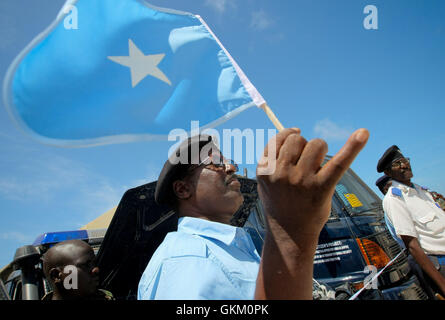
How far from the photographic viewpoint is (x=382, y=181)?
159 inches

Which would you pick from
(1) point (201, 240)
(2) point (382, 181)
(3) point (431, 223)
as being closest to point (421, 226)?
(3) point (431, 223)

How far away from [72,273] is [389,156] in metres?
4.17

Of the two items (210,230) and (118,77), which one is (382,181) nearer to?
(210,230)

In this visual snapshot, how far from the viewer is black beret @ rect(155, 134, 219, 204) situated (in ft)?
6.75

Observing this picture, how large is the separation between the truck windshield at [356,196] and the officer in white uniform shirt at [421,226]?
1.01 ft

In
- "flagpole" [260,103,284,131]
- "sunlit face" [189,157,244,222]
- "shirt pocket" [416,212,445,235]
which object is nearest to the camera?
"flagpole" [260,103,284,131]

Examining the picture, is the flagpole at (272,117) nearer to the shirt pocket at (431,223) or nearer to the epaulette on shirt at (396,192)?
the epaulette on shirt at (396,192)

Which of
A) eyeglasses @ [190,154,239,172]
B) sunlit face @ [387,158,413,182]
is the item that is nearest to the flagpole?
eyeglasses @ [190,154,239,172]

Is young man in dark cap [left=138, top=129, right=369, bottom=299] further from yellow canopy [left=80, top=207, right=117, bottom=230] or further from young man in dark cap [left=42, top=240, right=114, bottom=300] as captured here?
yellow canopy [left=80, top=207, right=117, bottom=230]

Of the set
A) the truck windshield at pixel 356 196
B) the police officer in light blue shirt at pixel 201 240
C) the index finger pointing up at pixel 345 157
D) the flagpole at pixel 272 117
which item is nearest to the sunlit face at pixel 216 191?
the police officer in light blue shirt at pixel 201 240

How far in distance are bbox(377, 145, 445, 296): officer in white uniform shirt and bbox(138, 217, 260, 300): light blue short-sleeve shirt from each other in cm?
245

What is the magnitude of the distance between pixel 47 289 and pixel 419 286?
4.31 metres

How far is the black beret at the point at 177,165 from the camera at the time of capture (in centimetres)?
206
